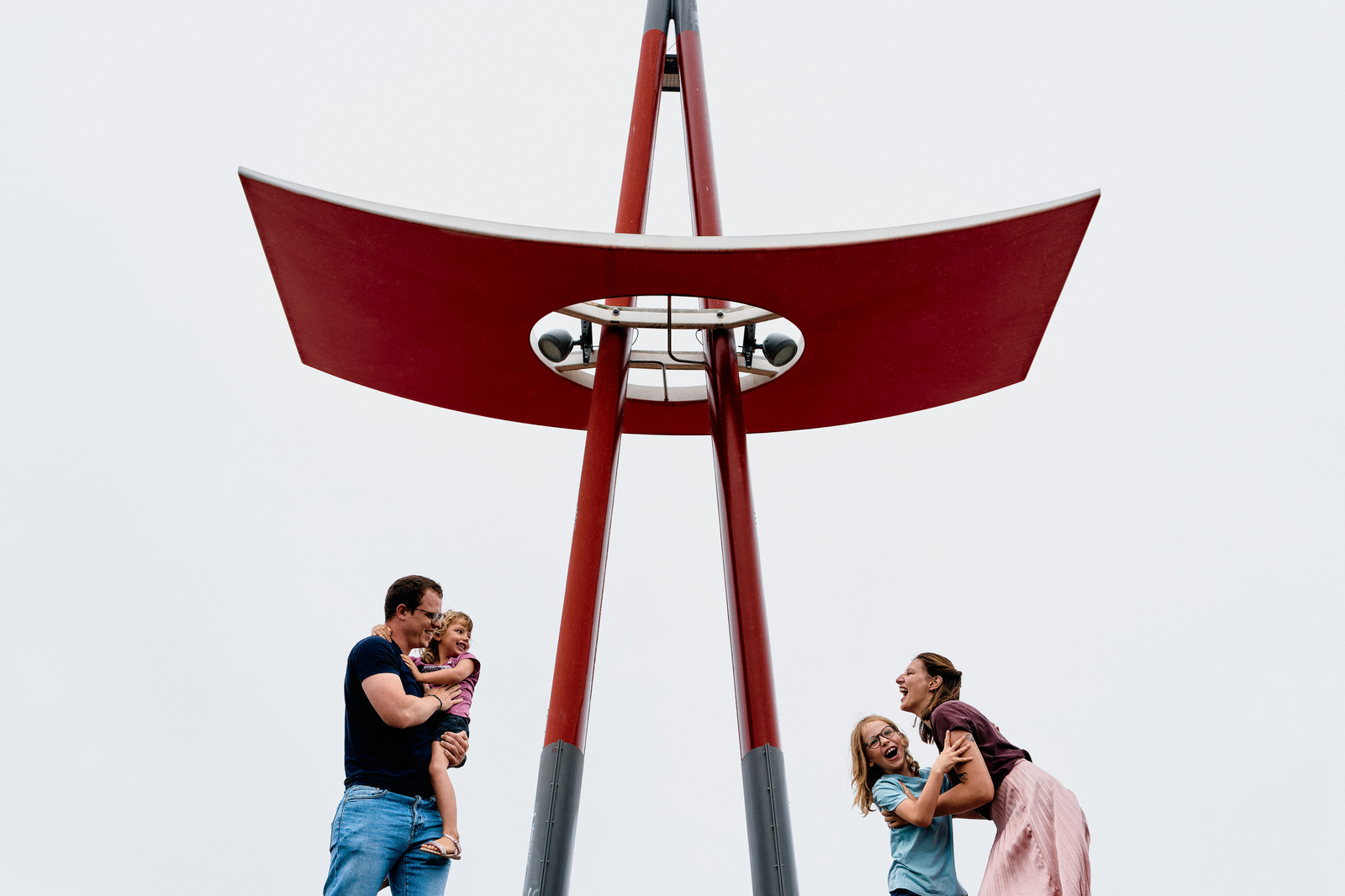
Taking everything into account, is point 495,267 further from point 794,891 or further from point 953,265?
point 794,891

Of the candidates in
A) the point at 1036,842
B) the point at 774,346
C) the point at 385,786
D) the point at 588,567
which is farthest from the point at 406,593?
the point at 774,346

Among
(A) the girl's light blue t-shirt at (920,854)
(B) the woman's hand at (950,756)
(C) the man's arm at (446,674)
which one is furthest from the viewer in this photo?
(C) the man's arm at (446,674)

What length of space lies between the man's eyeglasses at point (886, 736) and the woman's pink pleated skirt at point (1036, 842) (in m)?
0.57

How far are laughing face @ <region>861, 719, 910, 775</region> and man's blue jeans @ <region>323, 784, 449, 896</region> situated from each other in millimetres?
1947

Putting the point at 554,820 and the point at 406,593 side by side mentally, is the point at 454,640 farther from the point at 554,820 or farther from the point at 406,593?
the point at 554,820

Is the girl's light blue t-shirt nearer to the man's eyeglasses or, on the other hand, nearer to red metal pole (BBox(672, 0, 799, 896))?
the man's eyeglasses

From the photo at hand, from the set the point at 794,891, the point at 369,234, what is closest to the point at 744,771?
the point at 794,891

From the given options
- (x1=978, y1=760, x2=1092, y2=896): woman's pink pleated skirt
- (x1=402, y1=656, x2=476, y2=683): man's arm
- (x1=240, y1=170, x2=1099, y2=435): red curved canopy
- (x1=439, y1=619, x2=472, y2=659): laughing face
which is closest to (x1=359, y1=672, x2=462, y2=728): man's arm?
(x1=402, y1=656, x2=476, y2=683): man's arm

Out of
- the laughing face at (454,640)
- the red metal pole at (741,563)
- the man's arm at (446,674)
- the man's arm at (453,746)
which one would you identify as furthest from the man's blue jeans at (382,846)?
the red metal pole at (741,563)

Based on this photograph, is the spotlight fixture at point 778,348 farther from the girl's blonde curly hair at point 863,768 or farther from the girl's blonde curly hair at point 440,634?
the girl's blonde curly hair at point 863,768

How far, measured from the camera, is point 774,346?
43.8 ft

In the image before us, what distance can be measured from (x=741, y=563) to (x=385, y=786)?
22.6 feet

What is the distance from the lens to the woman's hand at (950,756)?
5168 mm

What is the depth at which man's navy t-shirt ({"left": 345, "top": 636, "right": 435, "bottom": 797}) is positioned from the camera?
5512 millimetres
